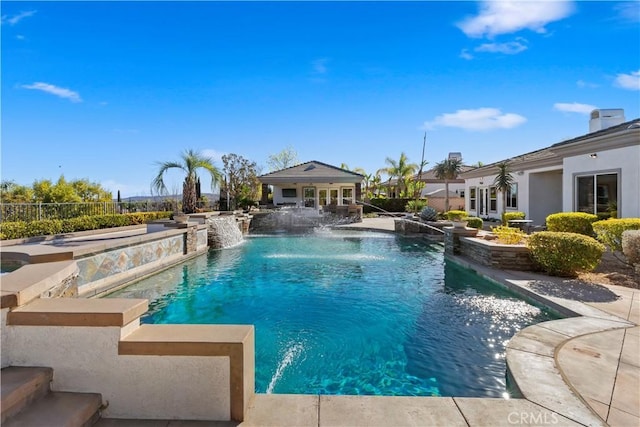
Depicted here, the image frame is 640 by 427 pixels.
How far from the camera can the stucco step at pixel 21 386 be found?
2.06 metres

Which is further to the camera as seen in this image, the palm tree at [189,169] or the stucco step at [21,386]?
the palm tree at [189,169]

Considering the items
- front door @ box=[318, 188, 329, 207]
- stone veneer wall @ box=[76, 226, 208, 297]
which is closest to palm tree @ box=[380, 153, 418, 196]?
front door @ box=[318, 188, 329, 207]

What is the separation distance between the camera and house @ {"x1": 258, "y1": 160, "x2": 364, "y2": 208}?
2892cm

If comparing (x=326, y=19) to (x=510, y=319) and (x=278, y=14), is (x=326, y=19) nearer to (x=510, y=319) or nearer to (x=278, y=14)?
(x=278, y=14)

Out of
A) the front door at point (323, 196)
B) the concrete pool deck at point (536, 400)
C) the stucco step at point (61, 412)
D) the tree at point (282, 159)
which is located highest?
the tree at point (282, 159)

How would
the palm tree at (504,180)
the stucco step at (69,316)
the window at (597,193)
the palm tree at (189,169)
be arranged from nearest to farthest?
the stucco step at (69,316), the window at (597,193), the palm tree at (189,169), the palm tree at (504,180)

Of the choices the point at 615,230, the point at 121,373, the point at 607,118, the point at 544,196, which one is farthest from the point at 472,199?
the point at 121,373

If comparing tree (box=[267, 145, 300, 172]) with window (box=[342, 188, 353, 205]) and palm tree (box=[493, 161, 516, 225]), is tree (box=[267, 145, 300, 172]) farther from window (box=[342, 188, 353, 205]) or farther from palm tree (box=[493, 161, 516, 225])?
palm tree (box=[493, 161, 516, 225])

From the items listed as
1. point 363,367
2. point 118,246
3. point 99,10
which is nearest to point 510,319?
point 363,367

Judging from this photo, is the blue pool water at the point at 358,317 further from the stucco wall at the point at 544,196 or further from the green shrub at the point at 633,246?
the stucco wall at the point at 544,196

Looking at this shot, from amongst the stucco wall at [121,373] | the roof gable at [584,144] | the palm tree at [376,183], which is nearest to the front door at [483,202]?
the roof gable at [584,144]

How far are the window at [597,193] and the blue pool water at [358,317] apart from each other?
24.7 feet

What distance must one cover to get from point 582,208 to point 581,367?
1346 cm

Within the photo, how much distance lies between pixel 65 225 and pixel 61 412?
15868mm
